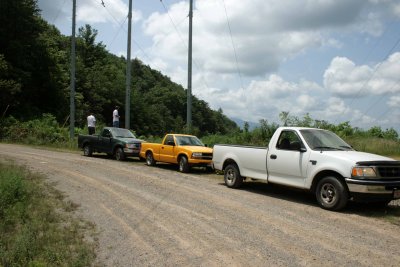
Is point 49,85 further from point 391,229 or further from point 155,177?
point 391,229

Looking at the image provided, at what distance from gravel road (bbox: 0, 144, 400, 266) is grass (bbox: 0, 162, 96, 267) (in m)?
0.34

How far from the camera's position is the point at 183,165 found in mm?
16656

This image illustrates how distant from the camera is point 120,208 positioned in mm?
9391

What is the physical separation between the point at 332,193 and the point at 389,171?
4.31ft

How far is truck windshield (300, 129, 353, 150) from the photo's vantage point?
1066cm

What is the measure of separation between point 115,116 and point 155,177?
12.7 metres

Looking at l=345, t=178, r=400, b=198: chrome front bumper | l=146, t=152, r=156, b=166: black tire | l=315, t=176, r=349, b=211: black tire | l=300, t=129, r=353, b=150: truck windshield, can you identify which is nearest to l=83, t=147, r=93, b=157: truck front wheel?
l=146, t=152, r=156, b=166: black tire

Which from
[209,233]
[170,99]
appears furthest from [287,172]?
[170,99]

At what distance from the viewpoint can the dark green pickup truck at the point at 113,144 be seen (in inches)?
791

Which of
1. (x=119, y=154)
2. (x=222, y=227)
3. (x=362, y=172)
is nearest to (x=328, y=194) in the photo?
(x=362, y=172)

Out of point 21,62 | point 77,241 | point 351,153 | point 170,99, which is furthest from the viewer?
point 170,99

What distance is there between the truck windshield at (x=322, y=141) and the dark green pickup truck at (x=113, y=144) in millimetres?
10647

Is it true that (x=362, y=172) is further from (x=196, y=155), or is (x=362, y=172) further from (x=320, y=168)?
(x=196, y=155)

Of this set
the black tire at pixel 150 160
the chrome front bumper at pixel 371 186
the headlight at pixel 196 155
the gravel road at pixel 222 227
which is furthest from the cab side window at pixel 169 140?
the chrome front bumper at pixel 371 186
